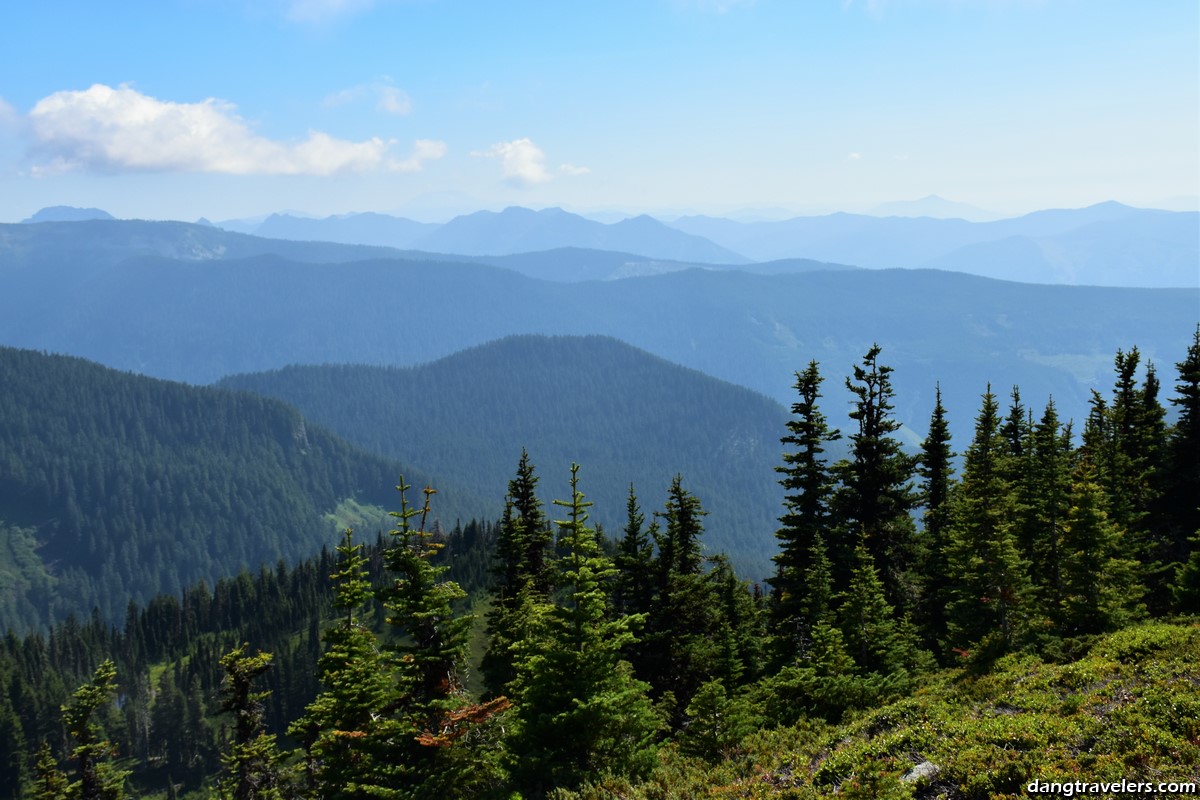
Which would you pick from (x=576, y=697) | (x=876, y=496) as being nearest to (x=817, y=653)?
(x=576, y=697)

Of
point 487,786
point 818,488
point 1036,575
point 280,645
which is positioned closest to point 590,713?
point 487,786

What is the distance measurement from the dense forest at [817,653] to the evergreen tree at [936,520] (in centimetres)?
23

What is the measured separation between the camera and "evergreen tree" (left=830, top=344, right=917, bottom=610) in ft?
129

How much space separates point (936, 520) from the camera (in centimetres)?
4891

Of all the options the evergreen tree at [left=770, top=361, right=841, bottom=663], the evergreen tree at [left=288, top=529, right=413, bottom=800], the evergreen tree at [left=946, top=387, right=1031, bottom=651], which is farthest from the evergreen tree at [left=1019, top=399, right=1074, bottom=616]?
the evergreen tree at [left=288, top=529, right=413, bottom=800]

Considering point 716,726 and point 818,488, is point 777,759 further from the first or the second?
point 818,488

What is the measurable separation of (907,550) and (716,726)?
18098mm

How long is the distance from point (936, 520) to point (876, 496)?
1130cm

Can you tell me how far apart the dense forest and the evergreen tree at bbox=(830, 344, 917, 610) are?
140 millimetres

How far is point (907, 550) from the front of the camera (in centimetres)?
3994

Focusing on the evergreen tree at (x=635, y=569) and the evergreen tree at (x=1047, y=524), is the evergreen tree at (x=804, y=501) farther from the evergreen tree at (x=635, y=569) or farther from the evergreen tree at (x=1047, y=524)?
the evergreen tree at (x=1047, y=524)

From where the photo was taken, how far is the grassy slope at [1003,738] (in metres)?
17.8

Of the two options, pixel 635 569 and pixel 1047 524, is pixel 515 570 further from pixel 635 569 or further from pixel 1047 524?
pixel 1047 524

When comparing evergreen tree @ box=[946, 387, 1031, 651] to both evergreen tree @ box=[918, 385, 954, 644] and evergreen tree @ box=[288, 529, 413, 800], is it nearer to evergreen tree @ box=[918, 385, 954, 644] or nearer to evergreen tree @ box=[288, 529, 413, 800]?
evergreen tree @ box=[918, 385, 954, 644]
